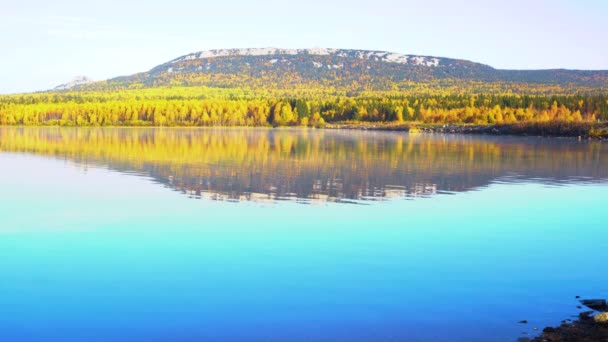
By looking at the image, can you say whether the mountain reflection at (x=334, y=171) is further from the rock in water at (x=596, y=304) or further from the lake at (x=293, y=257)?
the rock in water at (x=596, y=304)

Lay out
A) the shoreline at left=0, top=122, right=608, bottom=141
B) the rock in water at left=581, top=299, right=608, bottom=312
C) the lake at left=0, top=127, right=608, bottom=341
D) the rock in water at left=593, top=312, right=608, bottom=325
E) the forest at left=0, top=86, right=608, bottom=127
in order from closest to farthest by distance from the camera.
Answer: the rock in water at left=593, top=312, right=608, bottom=325 → the lake at left=0, top=127, right=608, bottom=341 → the rock in water at left=581, top=299, right=608, bottom=312 → the shoreline at left=0, top=122, right=608, bottom=141 → the forest at left=0, top=86, right=608, bottom=127

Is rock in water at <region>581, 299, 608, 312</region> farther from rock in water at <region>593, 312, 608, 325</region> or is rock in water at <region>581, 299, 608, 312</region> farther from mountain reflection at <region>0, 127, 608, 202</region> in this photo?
mountain reflection at <region>0, 127, 608, 202</region>

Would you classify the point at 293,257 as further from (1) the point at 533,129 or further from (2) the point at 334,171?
(1) the point at 533,129

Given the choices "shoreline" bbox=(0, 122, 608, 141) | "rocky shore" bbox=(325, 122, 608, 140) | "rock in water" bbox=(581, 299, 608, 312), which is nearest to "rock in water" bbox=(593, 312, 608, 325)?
"rock in water" bbox=(581, 299, 608, 312)

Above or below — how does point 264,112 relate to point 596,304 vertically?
above

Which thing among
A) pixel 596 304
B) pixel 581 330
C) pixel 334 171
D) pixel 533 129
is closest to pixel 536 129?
pixel 533 129

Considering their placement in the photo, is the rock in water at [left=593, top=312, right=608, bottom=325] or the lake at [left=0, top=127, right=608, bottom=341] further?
the lake at [left=0, top=127, right=608, bottom=341]

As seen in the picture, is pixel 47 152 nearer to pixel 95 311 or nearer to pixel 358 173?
pixel 358 173

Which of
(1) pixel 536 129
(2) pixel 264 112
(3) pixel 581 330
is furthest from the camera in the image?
(2) pixel 264 112

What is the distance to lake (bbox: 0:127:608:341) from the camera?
9.27 meters

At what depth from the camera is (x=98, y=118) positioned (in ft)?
434

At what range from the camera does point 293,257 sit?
13.3m

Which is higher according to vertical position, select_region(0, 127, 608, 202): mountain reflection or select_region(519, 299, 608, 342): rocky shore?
select_region(0, 127, 608, 202): mountain reflection

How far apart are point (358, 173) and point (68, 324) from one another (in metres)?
21.7
